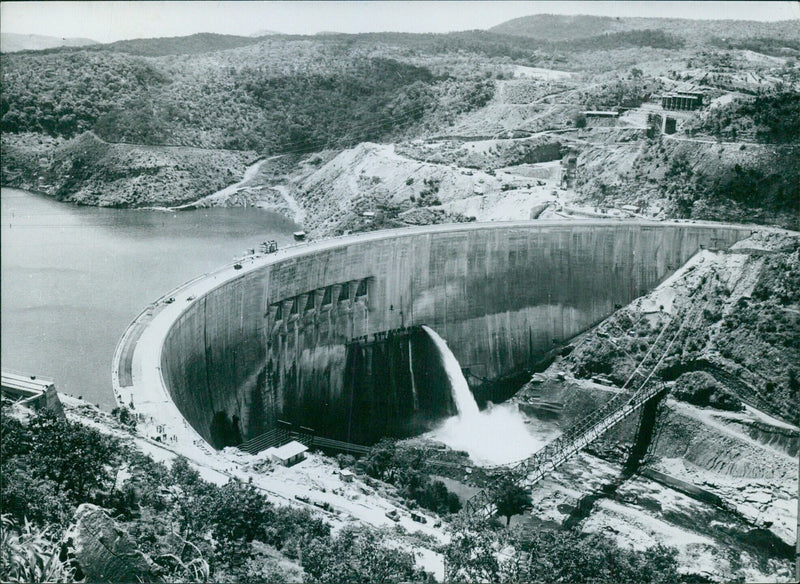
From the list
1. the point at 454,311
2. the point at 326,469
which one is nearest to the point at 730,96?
the point at 454,311

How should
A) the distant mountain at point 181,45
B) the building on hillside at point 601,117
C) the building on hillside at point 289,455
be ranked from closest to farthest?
the building on hillside at point 289,455, the building on hillside at point 601,117, the distant mountain at point 181,45

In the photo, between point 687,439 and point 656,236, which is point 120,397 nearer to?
point 687,439

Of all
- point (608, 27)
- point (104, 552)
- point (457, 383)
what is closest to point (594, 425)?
point (457, 383)

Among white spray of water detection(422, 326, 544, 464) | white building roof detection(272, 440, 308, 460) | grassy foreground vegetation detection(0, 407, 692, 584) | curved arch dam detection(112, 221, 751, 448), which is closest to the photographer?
grassy foreground vegetation detection(0, 407, 692, 584)

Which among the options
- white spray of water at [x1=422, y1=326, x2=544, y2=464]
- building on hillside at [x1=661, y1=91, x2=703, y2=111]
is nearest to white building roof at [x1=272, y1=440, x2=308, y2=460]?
white spray of water at [x1=422, y1=326, x2=544, y2=464]

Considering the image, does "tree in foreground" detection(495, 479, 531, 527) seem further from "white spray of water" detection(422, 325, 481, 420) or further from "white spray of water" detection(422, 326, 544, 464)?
"white spray of water" detection(422, 325, 481, 420)

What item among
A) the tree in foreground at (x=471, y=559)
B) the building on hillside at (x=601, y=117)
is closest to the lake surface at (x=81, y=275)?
the tree in foreground at (x=471, y=559)

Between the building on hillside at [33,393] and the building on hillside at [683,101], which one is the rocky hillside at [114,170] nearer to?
the building on hillside at [33,393]
